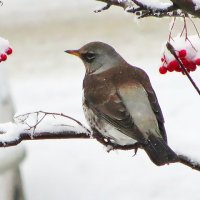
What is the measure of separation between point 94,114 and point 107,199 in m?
2.68

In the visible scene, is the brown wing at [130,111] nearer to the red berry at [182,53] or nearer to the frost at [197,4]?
the red berry at [182,53]

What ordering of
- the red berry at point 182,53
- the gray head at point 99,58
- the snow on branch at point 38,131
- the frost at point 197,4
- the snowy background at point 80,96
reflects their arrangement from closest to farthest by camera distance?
the frost at point 197,4 < the snow on branch at point 38,131 < the red berry at point 182,53 < the gray head at point 99,58 < the snowy background at point 80,96

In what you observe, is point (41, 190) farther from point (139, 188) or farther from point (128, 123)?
point (128, 123)

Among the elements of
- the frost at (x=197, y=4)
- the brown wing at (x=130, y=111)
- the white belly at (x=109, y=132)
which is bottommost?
the white belly at (x=109, y=132)

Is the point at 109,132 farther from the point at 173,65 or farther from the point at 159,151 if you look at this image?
the point at 173,65

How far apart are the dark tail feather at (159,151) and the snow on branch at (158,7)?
405mm

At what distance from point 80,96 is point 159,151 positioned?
4.18 meters

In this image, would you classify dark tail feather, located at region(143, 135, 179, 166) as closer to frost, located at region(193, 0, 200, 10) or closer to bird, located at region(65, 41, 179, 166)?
bird, located at region(65, 41, 179, 166)

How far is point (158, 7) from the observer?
1.70 m

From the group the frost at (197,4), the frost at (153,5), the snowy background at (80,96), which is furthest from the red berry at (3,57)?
the snowy background at (80,96)

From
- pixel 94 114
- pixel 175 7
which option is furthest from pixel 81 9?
pixel 175 7

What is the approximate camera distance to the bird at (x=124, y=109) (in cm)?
239

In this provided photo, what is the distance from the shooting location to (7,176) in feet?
15.1

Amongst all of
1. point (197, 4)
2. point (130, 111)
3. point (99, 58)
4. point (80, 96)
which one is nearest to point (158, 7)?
point (197, 4)
